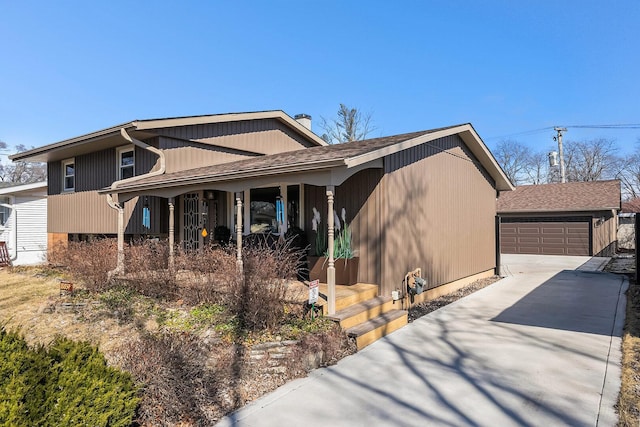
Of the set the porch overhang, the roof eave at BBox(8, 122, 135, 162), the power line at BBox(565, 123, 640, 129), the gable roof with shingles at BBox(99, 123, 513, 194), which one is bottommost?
the porch overhang

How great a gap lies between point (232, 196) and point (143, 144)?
8.90ft

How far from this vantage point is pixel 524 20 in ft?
46.5

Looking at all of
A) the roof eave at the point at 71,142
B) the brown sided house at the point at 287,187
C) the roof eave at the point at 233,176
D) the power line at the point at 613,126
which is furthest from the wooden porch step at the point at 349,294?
the power line at the point at 613,126

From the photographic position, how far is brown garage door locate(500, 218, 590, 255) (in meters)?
19.0

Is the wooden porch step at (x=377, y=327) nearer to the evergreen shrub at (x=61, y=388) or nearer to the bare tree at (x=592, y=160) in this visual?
the evergreen shrub at (x=61, y=388)

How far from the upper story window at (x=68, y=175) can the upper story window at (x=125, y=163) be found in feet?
11.0

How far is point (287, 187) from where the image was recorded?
937 cm

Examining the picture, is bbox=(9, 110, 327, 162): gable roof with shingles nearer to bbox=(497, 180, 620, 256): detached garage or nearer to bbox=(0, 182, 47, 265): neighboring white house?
bbox=(0, 182, 47, 265): neighboring white house

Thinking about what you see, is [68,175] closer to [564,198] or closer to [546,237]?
[546,237]

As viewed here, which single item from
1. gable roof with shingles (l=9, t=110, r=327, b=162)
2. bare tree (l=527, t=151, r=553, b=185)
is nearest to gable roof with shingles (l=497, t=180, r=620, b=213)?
gable roof with shingles (l=9, t=110, r=327, b=162)

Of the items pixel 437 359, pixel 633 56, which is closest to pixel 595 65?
pixel 633 56

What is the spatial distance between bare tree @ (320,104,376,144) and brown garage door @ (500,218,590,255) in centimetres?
1468

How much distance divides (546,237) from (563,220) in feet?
3.73

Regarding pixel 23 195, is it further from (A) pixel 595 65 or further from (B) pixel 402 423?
(A) pixel 595 65
